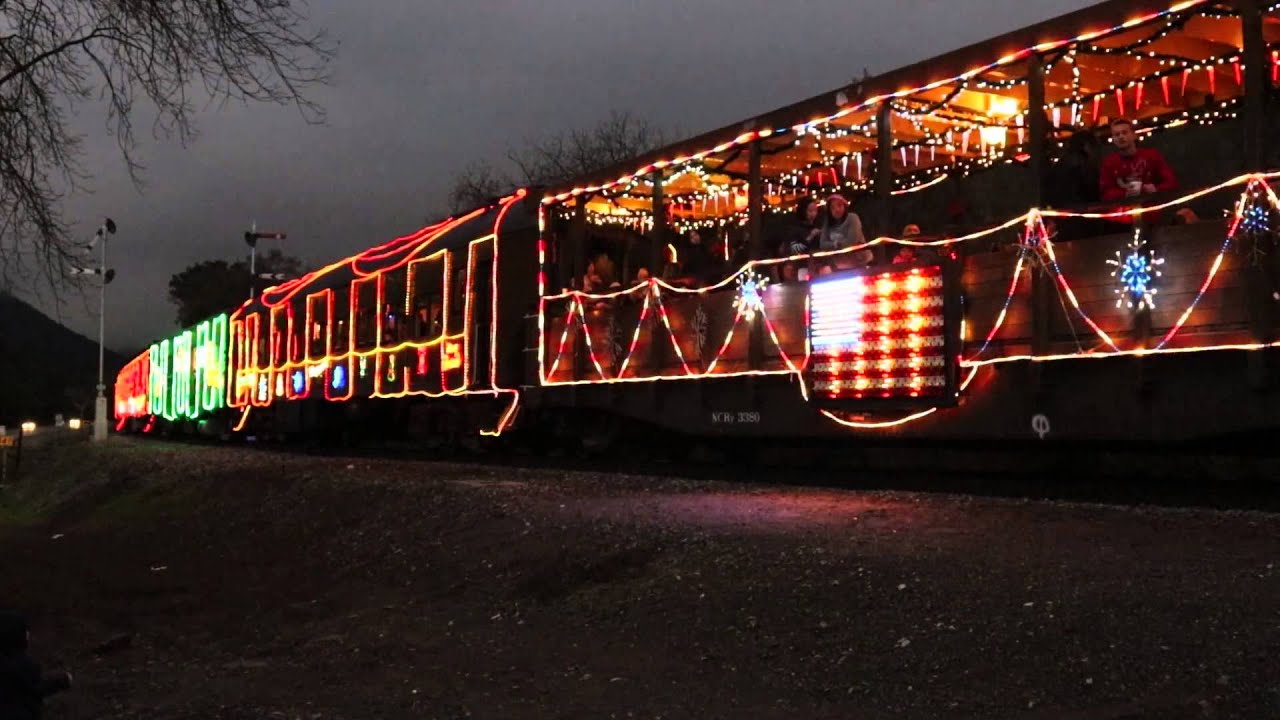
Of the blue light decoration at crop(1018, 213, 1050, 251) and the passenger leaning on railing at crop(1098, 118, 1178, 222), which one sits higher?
the passenger leaning on railing at crop(1098, 118, 1178, 222)

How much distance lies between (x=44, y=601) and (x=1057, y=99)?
1041 centimetres

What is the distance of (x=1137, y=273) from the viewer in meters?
7.59

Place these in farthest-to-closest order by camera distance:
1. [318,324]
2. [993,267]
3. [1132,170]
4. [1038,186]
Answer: [318,324]
[993,267]
[1038,186]
[1132,170]

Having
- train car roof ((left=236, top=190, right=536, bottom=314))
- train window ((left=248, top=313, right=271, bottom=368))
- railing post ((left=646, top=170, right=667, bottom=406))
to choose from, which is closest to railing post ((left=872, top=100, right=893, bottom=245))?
railing post ((left=646, top=170, right=667, bottom=406))

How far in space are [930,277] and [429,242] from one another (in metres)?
10.5

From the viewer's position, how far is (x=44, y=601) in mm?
10055

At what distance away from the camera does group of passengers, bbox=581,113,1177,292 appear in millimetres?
8031

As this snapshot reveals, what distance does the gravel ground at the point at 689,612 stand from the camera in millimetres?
4582

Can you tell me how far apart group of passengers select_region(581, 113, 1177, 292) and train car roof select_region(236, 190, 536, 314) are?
6.49 feet

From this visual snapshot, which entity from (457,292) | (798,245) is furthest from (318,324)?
(798,245)

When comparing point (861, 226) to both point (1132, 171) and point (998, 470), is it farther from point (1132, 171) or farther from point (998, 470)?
point (1132, 171)

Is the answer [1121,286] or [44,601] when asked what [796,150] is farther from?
[44,601]

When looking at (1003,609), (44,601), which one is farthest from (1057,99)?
(44,601)

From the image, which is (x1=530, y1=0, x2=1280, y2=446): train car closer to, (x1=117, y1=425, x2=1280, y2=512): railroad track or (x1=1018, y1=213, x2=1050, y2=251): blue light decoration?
(x1=1018, y1=213, x2=1050, y2=251): blue light decoration
